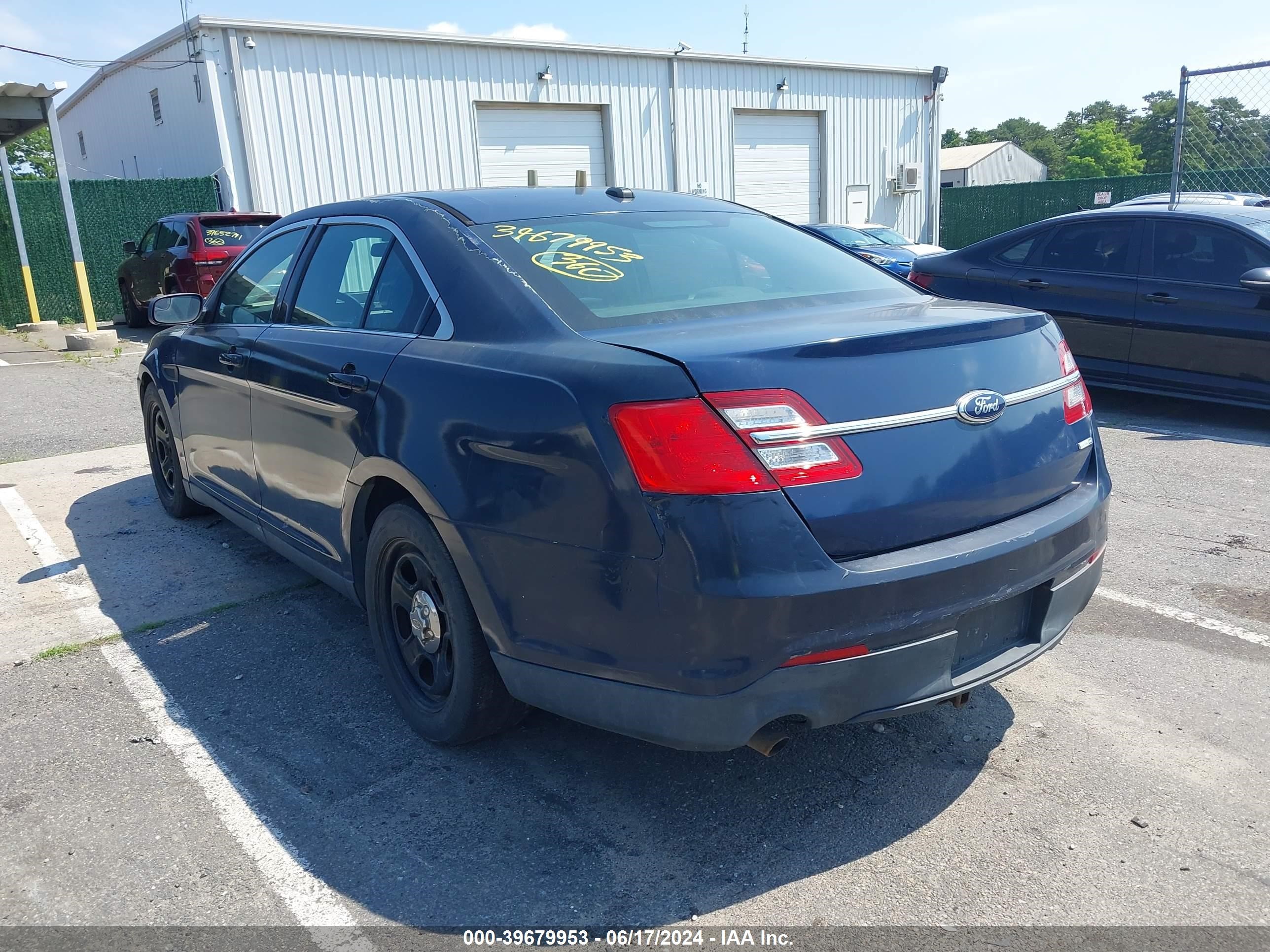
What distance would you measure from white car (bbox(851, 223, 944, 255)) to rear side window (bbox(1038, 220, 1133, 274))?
9366 mm

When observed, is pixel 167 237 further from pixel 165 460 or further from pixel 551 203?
pixel 551 203

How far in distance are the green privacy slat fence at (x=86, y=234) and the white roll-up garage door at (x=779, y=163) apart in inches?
441

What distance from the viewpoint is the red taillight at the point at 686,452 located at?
2270mm

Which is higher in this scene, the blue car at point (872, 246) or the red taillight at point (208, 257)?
the red taillight at point (208, 257)

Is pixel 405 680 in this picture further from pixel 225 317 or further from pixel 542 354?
pixel 225 317

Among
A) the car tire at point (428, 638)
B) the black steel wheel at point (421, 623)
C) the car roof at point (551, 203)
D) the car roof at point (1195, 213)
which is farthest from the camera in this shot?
the car roof at point (1195, 213)

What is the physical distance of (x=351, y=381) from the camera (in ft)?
10.8

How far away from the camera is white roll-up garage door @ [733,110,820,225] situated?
883 inches

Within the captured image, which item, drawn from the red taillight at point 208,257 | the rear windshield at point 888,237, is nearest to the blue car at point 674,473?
the red taillight at point 208,257

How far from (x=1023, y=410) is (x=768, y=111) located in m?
21.5

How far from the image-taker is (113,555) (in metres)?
5.18

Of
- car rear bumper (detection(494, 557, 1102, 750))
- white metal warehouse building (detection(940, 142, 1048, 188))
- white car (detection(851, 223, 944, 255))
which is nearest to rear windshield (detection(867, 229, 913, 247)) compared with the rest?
white car (detection(851, 223, 944, 255))

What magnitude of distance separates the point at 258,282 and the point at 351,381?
143cm

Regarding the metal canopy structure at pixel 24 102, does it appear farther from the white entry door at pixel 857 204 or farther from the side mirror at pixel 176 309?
the white entry door at pixel 857 204
